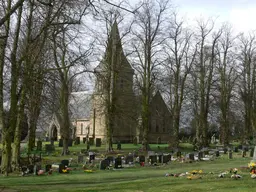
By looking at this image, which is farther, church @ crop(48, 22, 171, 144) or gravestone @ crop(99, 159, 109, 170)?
church @ crop(48, 22, 171, 144)

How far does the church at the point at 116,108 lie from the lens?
3247 centimetres

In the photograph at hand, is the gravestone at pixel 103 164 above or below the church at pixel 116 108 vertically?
below

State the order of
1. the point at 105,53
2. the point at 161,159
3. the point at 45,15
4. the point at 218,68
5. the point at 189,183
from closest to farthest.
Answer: the point at 189,183, the point at 45,15, the point at 161,159, the point at 105,53, the point at 218,68

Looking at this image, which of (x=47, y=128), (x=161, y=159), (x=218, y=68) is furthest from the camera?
(x=47, y=128)

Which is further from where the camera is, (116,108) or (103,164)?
(116,108)

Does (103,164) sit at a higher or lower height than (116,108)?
lower

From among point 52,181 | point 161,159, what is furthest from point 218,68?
point 52,181

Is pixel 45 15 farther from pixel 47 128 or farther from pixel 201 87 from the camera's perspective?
pixel 47 128

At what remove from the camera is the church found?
32.5 m

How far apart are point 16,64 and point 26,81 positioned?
54.8 inches

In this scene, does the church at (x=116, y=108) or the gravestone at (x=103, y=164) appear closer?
the gravestone at (x=103, y=164)

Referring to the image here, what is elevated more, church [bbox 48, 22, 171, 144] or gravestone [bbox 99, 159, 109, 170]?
church [bbox 48, 22, 171, 144]

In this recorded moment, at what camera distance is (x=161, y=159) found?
21.5 meters

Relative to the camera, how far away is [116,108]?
32.9m
